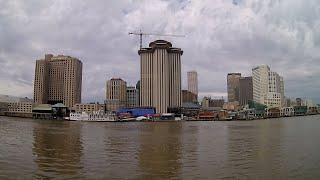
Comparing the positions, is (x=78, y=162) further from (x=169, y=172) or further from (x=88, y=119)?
(x=88, y=119)

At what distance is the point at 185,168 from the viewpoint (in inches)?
943

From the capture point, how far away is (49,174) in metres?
20.7

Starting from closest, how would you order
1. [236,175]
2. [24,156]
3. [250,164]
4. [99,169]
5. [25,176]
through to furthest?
[25,176], [236,175], [99,169], [250,164], [24,156]

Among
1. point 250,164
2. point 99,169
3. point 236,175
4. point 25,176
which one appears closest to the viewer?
point 25,176

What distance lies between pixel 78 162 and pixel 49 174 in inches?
195

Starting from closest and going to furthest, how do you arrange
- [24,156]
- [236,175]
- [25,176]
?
[25,176] → [236,175] → [24,156]

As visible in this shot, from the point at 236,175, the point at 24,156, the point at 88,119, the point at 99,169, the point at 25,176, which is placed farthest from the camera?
the point at 88,119

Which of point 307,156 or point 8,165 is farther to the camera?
point 307,156

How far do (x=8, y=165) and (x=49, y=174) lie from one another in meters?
4.71

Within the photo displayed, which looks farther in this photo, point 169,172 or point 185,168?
point 185,168

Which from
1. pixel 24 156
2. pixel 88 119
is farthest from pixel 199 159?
pixel 88 119

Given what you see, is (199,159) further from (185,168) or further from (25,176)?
(25,176)

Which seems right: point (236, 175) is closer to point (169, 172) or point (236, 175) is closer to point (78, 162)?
point (169, 172)

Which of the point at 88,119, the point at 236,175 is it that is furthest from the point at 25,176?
the point at 88,119
